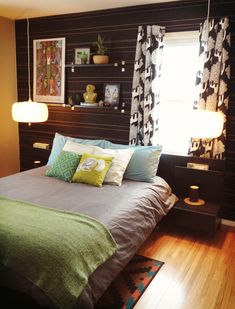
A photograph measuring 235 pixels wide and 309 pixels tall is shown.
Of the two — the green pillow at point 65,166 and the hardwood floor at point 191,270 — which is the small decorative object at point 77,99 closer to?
the green pillow at point 65,166

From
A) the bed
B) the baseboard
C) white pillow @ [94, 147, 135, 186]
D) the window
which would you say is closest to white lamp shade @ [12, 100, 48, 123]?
the bed

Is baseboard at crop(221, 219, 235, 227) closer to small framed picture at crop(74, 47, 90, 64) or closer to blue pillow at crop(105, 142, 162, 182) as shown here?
blue pillow at crop(105, 142, 162, 182)

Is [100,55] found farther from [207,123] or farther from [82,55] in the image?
[207,123]

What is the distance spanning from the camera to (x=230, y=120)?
300 cm

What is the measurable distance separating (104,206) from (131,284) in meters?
0.62

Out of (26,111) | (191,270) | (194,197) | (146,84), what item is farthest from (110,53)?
(191,270)

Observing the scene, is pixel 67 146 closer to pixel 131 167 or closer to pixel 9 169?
pixel 131 167

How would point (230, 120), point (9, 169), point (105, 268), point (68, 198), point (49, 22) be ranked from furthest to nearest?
point (9, 169)
point (49, 22)
point (230, 120)
point (68, 198)
point (105, 268)

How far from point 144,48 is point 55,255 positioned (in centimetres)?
253

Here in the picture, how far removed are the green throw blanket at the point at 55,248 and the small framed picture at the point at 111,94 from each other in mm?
1928

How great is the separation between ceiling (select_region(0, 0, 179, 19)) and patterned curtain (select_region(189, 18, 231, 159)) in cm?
74

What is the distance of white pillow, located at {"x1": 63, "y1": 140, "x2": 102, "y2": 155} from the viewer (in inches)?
121

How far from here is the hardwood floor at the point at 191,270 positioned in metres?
1.99

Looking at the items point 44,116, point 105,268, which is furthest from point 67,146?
point 105,268
